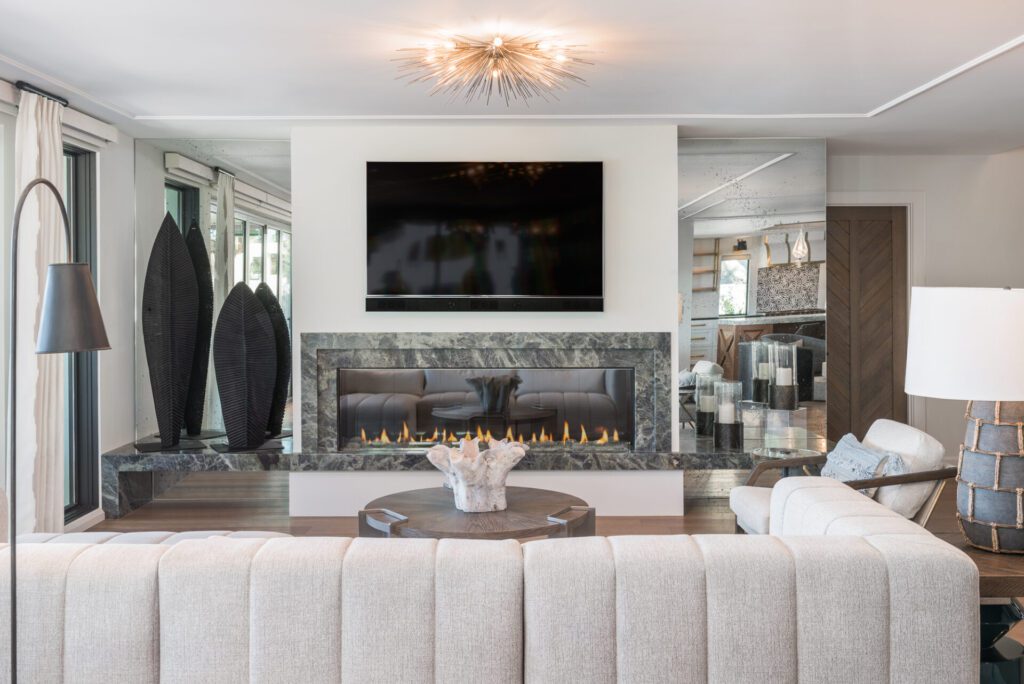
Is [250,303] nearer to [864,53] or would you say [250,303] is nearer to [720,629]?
[864,53]

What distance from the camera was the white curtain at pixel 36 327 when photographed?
4.20m

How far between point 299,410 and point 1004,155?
17.6 feet

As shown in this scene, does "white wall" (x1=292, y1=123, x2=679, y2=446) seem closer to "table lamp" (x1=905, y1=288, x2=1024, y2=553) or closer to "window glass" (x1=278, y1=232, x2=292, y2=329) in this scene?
"window glass" (x1=278, y1=232, x2=292, y2=329)

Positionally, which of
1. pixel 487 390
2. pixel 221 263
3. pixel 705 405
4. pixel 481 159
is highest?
pixel 481 159

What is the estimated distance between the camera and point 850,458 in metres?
3.89

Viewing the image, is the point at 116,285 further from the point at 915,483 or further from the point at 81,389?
the point at 915,483

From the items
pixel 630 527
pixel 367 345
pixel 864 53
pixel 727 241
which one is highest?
pixel 864 53

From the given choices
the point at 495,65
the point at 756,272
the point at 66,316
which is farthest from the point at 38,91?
the point at 756,272

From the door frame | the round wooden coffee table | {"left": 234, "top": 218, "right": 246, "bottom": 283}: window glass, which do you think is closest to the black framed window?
{"left": 234, "top": 218, "right": 246, "bottom": 283}: window glass

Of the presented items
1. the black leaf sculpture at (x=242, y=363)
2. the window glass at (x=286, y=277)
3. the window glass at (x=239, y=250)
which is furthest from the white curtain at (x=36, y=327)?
the window glass at (x=286, y=277)

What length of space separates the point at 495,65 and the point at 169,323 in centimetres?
290

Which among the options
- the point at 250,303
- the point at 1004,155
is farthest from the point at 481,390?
the point at 1004,155

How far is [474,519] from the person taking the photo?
134 inches

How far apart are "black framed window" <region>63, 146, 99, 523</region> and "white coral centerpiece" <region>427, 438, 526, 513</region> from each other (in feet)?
8.60
